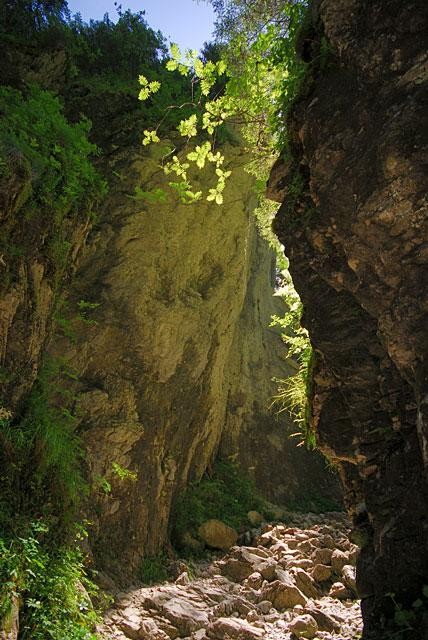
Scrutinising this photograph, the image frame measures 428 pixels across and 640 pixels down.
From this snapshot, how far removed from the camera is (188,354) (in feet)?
34.7

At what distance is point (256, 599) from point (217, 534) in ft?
9.38

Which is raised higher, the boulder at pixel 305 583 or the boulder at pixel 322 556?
the boulder at pixel 322 556

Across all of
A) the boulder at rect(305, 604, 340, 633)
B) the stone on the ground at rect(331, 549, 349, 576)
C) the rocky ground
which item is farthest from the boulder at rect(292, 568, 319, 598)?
the boulder at rect(305, 604, 340, 633)

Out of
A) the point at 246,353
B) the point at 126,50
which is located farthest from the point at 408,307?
the point at 246,353

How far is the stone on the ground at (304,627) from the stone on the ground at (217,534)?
12.8ft

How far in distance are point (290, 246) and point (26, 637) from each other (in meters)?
4.41

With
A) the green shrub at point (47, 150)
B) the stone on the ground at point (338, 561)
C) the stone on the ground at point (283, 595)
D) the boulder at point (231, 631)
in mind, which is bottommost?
the boulder at point (231, 631)

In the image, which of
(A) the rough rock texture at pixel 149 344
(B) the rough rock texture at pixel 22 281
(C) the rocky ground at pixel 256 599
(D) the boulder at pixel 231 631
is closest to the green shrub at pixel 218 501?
(A) the rough rock texture at pixel 149 344

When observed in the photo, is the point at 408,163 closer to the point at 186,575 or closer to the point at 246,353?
the point at 186,575

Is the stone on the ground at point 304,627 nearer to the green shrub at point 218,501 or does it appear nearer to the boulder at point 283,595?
the boulder at point 283,595

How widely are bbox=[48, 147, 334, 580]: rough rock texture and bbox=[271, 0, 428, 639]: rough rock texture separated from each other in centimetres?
434

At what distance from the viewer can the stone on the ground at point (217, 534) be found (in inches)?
400

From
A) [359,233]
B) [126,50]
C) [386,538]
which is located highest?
[126,50]

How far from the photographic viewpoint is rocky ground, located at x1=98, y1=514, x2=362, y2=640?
19.7 ft
